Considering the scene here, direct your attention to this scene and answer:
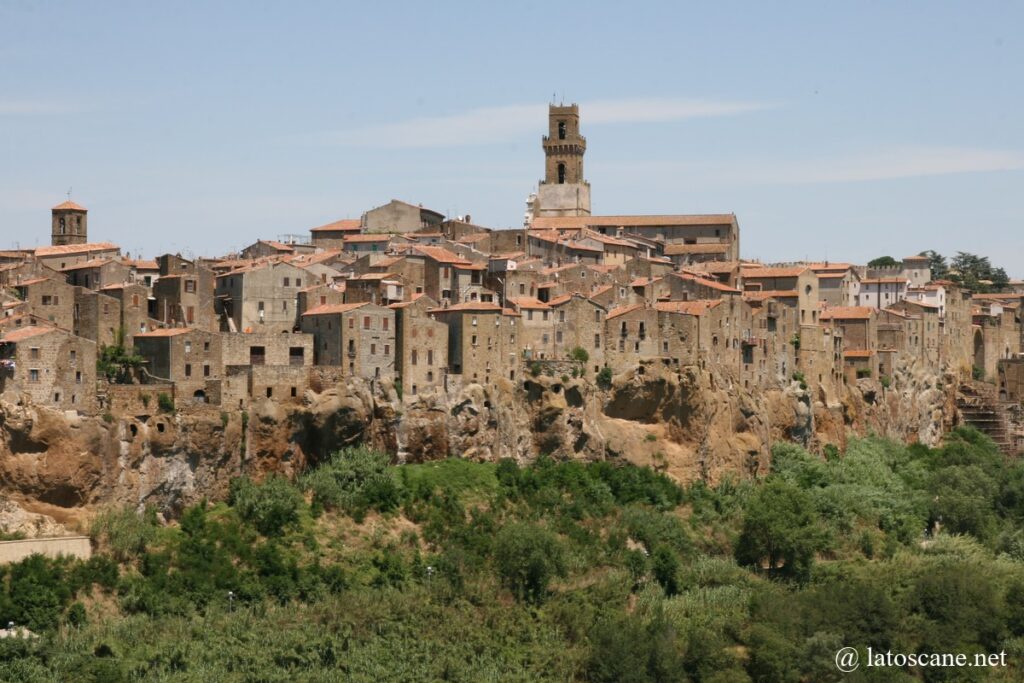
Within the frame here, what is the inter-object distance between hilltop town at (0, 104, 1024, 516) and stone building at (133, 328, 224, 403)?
0.25 feet

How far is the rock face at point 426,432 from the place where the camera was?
6256 cm

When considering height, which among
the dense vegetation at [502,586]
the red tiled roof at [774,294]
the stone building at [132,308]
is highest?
the red tiled roof at [774,294]

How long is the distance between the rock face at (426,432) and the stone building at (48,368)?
2.14ft

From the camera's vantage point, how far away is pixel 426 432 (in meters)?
73.1

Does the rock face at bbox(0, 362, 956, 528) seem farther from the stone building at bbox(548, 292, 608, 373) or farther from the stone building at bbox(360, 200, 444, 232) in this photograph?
the stone building at bbox(360, 200, 444, 232)

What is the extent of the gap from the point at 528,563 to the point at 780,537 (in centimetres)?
1188

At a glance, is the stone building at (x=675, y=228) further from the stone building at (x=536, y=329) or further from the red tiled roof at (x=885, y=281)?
the stone building at (x=536, y=329)

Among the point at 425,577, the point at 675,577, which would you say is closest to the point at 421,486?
the point at 425,577

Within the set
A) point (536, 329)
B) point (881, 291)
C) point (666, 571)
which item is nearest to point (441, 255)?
point (536, 329)

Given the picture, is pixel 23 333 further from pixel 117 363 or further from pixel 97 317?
pixel 97 317

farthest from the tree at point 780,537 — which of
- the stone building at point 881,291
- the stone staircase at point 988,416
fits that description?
the stone building at point 881,291

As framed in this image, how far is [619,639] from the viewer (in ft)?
208

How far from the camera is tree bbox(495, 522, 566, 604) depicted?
67.5 meters

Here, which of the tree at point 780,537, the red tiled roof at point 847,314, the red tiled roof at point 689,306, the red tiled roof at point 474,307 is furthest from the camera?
the red tiled roof at point 847,314
